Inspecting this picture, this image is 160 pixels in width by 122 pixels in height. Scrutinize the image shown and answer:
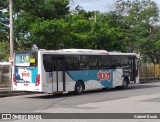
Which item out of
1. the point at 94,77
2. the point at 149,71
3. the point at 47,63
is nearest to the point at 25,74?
the point at 47,63

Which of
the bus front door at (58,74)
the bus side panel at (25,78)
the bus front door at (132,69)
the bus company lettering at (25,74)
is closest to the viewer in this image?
the bus side panel at (25,78)

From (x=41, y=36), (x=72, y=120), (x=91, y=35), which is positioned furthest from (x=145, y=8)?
(x=72, y=120)

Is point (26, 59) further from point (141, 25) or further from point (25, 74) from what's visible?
point (141, 25)

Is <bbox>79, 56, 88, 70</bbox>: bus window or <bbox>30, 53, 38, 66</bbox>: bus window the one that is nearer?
<bbox>30, 53, 38, 66</bbox>: bus window

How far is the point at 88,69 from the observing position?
83.4 feet

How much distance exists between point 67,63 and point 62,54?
2.25 feet

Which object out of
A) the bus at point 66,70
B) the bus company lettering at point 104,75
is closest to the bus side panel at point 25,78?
the bus at point 66,70

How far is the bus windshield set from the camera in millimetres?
21922

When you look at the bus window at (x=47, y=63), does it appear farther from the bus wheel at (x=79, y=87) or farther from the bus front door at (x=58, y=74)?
the bus wheel at (x=79, y=87)

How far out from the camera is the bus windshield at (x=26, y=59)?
21.9m

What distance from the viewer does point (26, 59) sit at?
22.2 metres

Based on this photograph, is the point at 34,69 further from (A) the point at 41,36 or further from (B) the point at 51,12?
(B) the point at 51,12

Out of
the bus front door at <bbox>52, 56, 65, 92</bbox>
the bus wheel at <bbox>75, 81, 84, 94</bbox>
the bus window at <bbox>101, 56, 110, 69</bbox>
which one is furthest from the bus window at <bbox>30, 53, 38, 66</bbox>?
the bus window at <bbox>101, 56, 110, 69</bbox>

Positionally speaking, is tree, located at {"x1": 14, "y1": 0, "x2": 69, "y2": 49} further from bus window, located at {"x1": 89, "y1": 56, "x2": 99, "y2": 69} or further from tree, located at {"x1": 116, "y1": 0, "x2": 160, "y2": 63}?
tree, located at {"x1": 116, "y1": 0, "x2": 160, "y2": 63}
